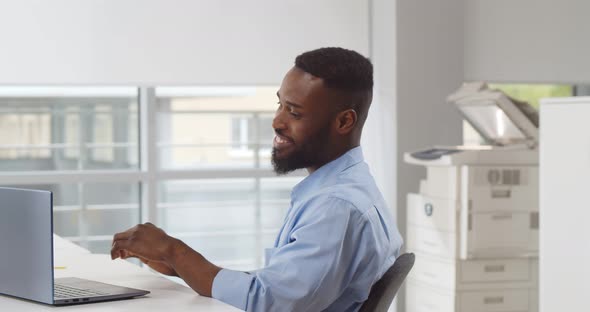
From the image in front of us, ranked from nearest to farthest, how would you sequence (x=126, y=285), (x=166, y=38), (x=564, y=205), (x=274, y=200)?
(x=126, y=285) < (x=564, y=205) < (x=166, y=38) < (x=274, y=200)

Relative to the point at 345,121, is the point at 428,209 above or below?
below

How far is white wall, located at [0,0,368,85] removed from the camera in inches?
166

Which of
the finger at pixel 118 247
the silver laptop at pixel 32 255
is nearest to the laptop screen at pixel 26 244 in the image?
the silver laptop at pixel 32 255

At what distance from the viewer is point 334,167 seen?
1.84 m

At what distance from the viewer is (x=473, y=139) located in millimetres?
5391

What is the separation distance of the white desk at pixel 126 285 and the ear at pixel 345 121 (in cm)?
44

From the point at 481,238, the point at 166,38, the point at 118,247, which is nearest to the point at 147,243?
the point at 118,247

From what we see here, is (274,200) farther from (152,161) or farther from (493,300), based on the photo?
(493,300)

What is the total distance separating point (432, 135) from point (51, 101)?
6.83ft

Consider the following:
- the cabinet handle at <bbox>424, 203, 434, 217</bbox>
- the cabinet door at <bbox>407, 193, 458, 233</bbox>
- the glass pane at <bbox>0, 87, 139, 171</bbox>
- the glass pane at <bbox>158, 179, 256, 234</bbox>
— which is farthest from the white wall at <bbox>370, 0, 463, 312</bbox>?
the glass pane at <bbox>0, 87, 139, 171</bbox>

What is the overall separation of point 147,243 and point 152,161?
9.33 feet

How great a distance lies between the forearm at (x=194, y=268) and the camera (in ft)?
5.66

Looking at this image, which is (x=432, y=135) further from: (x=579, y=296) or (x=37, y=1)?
(x=37, y=1)

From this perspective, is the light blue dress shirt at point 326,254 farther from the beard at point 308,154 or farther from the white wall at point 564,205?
the white wall at point 564,205
